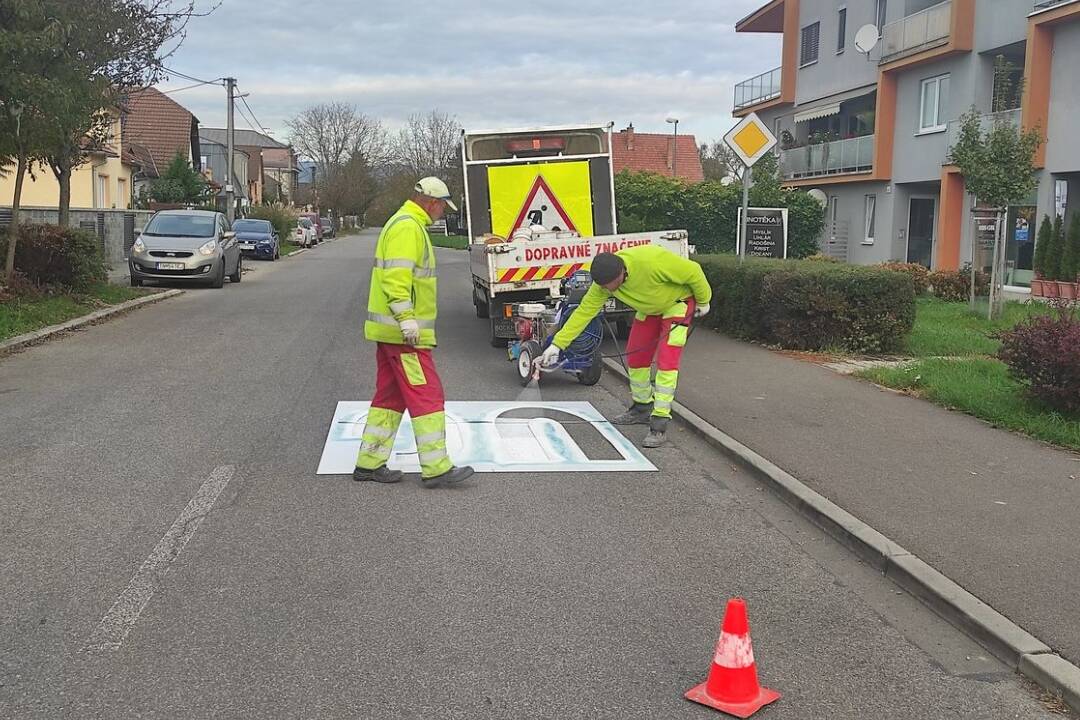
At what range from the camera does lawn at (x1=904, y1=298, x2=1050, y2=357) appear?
12.9 meters

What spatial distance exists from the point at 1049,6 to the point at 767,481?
1898 cm

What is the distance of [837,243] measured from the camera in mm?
32469

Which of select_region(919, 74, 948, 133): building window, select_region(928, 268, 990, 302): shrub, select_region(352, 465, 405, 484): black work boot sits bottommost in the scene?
select_region(352, 465, 405, 484): black work boot

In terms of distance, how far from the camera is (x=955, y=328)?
15055 mm

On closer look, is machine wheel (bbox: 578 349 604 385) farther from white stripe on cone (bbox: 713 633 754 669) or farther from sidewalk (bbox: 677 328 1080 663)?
white stripe on cone (bbox: 713 633 754 669)

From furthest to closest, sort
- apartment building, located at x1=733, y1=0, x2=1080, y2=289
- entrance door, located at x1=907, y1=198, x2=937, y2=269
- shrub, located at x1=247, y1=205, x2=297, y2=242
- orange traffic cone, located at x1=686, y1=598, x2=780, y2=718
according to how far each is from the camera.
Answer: shrub, located at x1=247, y1=205, x2=297, y2=242, entrance door, located at x1=907, y1=198, x2=937, y2=269, apartment building, located at x1=733, y1=0, x2=1080, y2=289, orange traffic cone, located at x1=686, y1=598, x2=780, y2=718

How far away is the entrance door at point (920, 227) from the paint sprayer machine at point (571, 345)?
2035 centimetres

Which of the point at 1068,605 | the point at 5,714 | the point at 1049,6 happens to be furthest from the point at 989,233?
the point at 5,714

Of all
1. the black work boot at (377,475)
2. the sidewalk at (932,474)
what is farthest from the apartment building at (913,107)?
the black work boot at (377,475)

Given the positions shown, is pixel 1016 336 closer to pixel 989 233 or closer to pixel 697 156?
pixel 989 233

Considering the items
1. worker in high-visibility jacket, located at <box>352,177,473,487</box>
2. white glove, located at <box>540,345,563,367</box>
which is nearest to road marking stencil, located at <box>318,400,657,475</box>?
worker in high-visibility jacket, located at <box>352,177,473,487</box>

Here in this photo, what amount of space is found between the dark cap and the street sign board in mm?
14113

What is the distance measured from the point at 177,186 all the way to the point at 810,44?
24946 mm

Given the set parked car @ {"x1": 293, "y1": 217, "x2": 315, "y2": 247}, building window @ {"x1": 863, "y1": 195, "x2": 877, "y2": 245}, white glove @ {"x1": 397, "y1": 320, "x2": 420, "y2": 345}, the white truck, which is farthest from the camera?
parked car @ {"x1": 293, "y1": 217, "x2": 315, "y2": 247}
